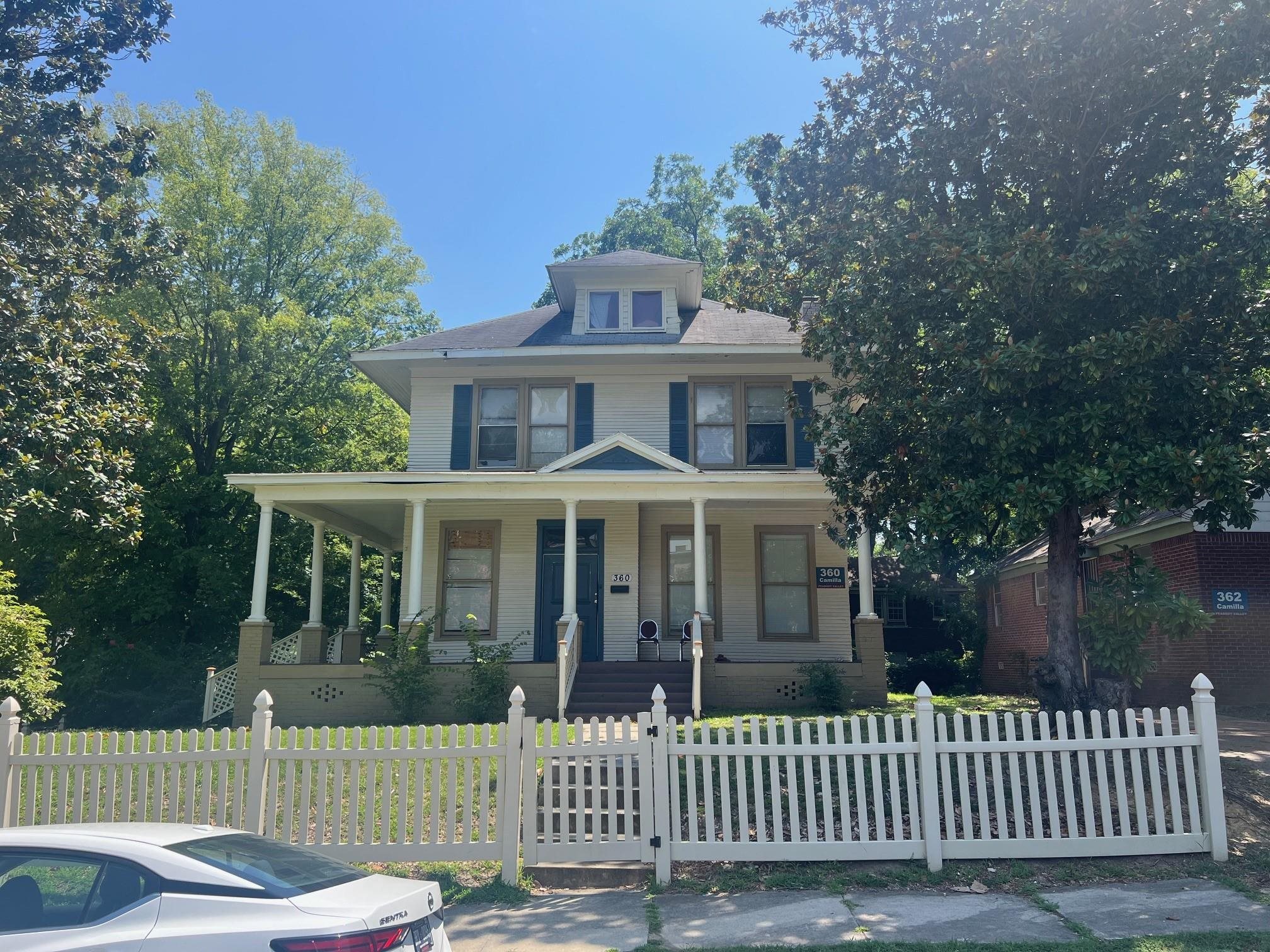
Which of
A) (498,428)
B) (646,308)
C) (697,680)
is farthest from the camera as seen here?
(646,308)

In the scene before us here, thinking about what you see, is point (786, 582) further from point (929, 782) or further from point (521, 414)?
point (929, 782)

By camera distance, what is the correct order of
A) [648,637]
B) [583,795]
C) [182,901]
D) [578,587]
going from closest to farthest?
[182,901] → [583,795] → [648,637] → [578,587]

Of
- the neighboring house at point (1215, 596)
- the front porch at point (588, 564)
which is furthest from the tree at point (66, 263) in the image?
the neighboring house at point (1215, 596)

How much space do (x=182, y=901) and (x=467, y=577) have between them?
13778 millimetres

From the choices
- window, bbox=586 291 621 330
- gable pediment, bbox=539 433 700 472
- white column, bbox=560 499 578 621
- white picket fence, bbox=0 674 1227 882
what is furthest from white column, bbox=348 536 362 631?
white picket fence, bbox=0 674 1227 882

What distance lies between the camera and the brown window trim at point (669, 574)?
671 inches

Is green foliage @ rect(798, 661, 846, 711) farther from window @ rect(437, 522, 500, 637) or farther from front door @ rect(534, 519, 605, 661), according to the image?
window @ rect(437, 522, 500, 637)

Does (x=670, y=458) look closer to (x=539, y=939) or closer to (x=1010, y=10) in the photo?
(x=1010, y=10)

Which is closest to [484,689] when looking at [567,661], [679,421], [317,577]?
[567,661]

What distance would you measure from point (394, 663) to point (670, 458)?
564 centimetres

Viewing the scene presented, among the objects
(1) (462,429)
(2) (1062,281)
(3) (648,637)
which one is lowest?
(3) (648,637)

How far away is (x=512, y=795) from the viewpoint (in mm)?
7039

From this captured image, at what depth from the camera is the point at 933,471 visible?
10.2m

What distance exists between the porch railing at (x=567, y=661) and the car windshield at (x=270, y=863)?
8.30m
